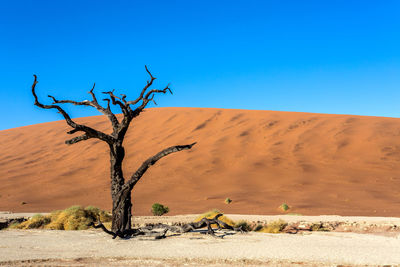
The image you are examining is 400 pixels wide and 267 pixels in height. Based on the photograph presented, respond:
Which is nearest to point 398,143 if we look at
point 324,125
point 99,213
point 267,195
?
point 324,125

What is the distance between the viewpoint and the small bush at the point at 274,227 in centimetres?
1179

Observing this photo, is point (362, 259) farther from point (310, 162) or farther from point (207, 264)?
point (310, 162)

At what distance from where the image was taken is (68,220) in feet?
41.9

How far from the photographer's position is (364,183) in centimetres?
2564

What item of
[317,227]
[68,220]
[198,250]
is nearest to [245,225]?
[317,227]

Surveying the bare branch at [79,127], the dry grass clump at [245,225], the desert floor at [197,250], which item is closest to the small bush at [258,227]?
the dry grass clump at [245,225]

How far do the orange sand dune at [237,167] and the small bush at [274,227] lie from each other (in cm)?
604

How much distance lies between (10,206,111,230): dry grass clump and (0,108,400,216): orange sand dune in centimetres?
599

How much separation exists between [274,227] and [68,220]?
6.32m

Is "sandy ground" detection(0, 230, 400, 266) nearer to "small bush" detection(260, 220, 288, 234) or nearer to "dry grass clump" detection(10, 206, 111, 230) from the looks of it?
"small bush" detection(260, 220, 288, 234)

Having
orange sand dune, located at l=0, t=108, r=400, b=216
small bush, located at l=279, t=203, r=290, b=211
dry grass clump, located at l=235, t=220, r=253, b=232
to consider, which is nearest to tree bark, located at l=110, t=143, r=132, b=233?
dry grass clump, located at l=235, t=220, r=253, b=232

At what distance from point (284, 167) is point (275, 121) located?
607 inches

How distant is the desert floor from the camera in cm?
693

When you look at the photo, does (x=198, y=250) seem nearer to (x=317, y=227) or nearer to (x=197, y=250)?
(x=197, y=250)
